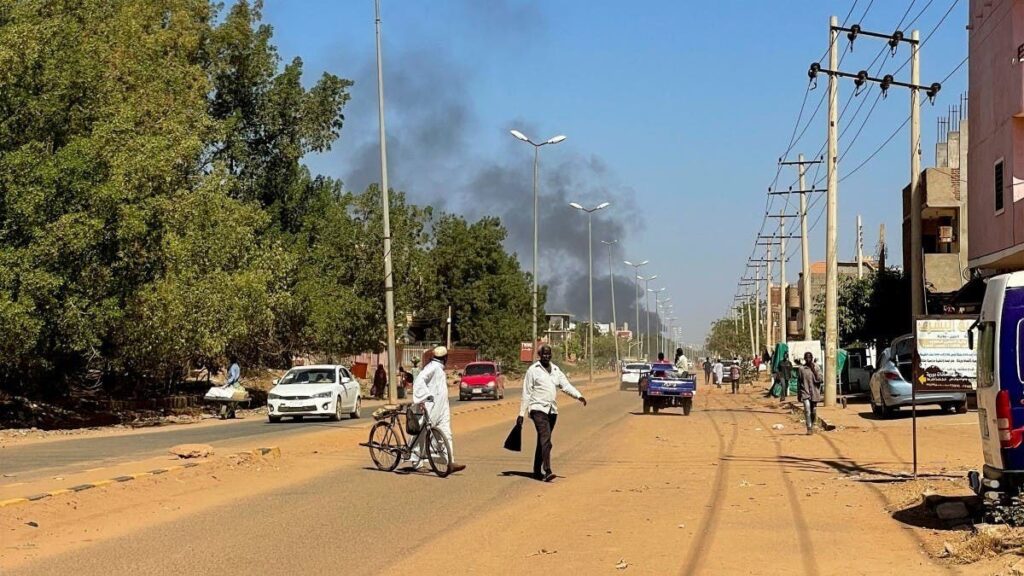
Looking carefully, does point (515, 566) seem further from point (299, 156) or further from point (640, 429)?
point (299, 156)

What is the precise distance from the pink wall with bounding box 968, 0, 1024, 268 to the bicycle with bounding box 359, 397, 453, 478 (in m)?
16.9

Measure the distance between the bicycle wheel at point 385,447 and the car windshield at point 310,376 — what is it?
16778 mm

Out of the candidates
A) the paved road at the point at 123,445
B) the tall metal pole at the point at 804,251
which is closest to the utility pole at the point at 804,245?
the tall metal pole at the point at 804,251

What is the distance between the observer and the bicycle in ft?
58.0

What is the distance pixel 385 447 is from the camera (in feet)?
61.3

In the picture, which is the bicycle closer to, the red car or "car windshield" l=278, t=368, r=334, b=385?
"car windshield" l=278, t=368, r=334, b=385

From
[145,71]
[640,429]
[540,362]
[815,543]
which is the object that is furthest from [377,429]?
[145,71]

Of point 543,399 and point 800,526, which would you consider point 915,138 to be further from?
point 800,526

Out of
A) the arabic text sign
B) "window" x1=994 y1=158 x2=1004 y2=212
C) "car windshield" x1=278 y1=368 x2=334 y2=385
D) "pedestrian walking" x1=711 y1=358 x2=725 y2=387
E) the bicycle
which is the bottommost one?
"pedestrian walking" x1=711 y1=358 x2=725 y2=387

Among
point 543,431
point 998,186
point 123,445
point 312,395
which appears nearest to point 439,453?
point 543,431

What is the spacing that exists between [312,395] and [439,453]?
17163 millimetres

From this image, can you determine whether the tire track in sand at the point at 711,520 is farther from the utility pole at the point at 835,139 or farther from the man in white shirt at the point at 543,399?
the utility pole at the point at 835,139

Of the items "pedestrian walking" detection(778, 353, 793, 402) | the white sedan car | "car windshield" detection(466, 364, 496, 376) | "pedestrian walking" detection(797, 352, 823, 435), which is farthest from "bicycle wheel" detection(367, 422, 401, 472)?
"car windshield" detection(466, 364, 496, 376)

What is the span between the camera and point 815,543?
453 inches
